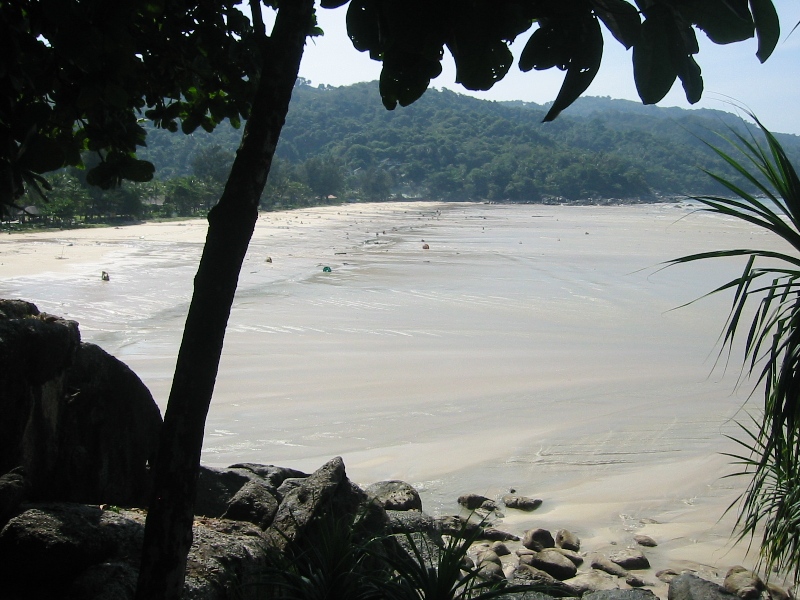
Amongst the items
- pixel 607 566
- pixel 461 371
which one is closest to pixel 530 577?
pixel 607 566

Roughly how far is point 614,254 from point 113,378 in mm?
22920

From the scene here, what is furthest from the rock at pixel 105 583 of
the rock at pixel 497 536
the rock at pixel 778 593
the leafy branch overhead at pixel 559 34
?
the rock at pixel 778 593

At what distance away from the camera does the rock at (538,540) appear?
4.92 m

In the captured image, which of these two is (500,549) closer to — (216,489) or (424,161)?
(216,489)

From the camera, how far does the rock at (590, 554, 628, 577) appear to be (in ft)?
15.0

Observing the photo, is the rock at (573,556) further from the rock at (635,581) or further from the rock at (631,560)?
the rock at (635,581)

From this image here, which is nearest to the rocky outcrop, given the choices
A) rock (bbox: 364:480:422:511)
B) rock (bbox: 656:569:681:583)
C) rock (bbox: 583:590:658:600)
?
rock (bbox: 364:480:422:511)

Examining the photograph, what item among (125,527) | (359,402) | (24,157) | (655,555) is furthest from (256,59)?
(359,402)

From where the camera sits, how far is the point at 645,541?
5.18 m

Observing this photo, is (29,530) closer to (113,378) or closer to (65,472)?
(65,472)

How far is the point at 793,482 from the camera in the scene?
284cm

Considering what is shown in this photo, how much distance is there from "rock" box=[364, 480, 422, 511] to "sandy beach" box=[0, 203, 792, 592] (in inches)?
32.2

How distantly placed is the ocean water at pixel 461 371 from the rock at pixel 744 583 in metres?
1.35

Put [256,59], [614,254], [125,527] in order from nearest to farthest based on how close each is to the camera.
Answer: [125,527]
[256,59]
[614,254]
